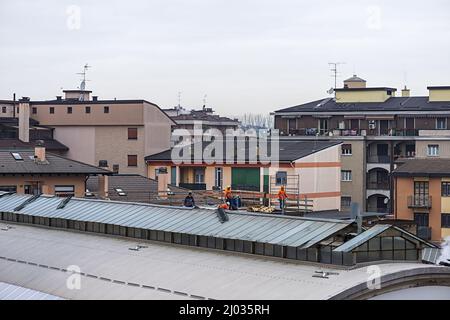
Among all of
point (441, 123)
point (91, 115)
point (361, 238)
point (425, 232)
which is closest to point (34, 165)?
point (91, 115)

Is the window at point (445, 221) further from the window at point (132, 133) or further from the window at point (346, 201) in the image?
the window at point (132, 133)

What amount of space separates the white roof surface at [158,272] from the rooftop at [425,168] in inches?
1209

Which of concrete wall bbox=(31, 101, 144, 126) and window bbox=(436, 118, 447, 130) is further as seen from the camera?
window bbox=(436, 118, 447, 130)

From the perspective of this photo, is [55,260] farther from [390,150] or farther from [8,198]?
[390,150]

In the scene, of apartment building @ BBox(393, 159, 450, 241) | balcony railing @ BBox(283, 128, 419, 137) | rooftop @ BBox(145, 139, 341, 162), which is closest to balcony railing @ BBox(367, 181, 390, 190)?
balcony railing @ BBox(283, 128, 419, 137)

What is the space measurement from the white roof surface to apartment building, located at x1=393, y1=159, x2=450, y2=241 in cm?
3100

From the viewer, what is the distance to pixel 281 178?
59.0 m

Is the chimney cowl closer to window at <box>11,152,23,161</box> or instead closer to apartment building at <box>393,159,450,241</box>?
window at <box>11,152,23,161</box>

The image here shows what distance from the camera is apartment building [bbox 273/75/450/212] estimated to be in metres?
74.5

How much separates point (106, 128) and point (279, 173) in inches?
676

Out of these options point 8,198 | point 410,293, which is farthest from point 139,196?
point 410,293

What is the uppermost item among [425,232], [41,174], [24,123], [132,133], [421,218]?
[24,123]

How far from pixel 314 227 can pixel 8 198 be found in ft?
62.3

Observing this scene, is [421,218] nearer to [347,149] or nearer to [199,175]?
[199,175]
